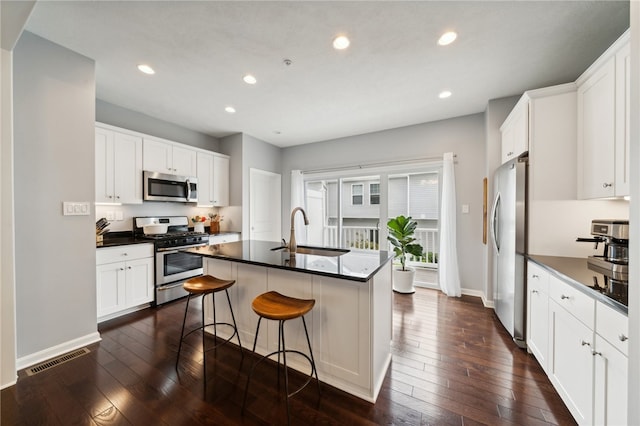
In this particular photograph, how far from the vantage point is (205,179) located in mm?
4172

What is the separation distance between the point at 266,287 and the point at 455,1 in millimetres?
2538

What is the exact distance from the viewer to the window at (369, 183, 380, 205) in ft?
15.0

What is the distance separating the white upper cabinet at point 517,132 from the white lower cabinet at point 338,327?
5.86 ft

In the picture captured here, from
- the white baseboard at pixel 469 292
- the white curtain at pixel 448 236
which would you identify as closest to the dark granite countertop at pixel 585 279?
the white baseboard at pixel 469 292

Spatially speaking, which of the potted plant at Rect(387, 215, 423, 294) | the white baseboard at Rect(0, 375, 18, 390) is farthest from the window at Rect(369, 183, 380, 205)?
the white baseboard at Rect(0, 375, 18, 390)

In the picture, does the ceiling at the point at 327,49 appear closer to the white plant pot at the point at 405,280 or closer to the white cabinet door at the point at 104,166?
the white cabinet door at the point at 104,166

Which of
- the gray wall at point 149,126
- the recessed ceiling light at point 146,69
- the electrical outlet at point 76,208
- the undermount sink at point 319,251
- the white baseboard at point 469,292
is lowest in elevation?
the white baseboard at point 469,292

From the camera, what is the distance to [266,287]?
204cm

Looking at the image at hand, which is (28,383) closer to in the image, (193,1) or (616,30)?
(193,1)

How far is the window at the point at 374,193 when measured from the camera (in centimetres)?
457

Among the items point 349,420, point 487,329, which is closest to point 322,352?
point 349,420

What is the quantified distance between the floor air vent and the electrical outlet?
1247mm

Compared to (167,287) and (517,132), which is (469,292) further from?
(167,287)

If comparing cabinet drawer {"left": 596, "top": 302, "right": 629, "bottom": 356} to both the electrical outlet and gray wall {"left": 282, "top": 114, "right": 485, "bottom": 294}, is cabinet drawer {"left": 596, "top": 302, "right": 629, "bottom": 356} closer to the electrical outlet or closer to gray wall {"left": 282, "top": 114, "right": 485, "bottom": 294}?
gray wall {"left": 282, "top": 114, "right": 485, "bottom": 294}
